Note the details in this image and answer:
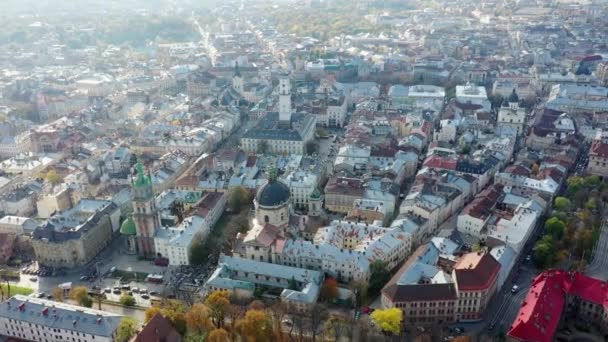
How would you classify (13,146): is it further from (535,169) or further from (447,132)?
(535,169)

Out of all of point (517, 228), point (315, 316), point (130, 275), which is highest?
point (517, 228)

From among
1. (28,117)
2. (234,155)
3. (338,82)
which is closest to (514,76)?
(338,82)

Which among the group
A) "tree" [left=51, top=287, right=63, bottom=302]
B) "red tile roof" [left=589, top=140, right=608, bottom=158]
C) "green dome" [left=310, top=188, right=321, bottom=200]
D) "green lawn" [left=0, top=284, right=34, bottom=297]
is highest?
"red tile roof" [left=589, top=140, right=608, bottom=158]

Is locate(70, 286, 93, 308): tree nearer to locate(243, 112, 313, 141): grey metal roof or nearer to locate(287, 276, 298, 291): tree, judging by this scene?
locate(287, 276, 298, 291): tree

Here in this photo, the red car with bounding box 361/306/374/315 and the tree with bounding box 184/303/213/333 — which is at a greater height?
the tree with bounding box 184/303/213/333

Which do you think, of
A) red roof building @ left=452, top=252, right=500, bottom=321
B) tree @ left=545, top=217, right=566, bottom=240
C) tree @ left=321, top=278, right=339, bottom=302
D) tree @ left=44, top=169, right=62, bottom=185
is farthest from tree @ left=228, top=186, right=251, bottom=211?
tree @ left=545, top=217, right=566, bottom=240

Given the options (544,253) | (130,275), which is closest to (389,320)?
(544,253)
